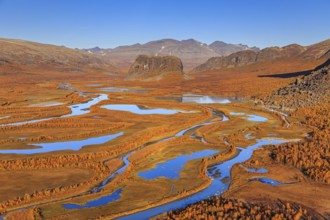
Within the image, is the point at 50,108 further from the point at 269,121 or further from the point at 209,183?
the point at 209,183

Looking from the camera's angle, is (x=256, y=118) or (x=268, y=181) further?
(x=256, y=118)

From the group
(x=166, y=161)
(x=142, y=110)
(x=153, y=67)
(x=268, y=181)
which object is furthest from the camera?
(x=153, y=67)

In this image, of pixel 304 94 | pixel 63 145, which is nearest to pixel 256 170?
pixel 63 145

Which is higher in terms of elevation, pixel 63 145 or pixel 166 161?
pixel 166 161

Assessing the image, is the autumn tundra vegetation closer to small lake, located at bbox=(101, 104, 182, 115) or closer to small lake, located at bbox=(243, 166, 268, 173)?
small lake, located at bbox=(243, 166, 268, 173)

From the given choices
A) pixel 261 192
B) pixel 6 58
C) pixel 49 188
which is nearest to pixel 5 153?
pixel 49 188

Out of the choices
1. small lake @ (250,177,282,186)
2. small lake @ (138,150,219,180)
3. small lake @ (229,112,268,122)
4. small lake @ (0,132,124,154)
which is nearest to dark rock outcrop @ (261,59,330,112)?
small lake @ (229,112,268,122)

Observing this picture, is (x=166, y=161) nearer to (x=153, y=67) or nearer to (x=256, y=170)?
(x=256, y=170)
